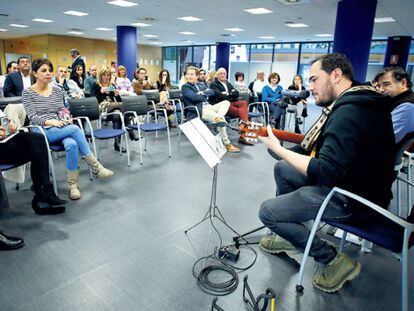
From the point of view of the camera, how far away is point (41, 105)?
307cm

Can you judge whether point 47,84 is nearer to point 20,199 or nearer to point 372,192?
point 20,199

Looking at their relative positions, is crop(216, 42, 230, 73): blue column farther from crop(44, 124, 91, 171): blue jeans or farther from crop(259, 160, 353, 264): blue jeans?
crop(259, 160, 353, 264): blue jeans

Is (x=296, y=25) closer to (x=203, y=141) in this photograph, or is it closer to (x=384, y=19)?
(x=384, y=19)

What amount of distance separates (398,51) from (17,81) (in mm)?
11867

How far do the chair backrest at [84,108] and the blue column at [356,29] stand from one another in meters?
4.82

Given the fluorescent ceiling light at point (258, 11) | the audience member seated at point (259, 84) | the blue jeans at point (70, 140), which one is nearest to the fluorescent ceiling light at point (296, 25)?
the fluorescent ceiling light at point (258, 11)

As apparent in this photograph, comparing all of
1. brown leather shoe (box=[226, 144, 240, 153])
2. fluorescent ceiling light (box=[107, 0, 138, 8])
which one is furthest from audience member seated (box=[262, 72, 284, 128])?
fluorescent ceiling light (box=[107, 0, 138, 8])

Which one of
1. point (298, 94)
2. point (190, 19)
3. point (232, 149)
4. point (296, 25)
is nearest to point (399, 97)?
point (232, 149)

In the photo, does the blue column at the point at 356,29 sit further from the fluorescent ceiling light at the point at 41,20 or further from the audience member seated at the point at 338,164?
the fluorescent ceiling light at the point at 41,20

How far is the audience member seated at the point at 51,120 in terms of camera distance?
117 inches

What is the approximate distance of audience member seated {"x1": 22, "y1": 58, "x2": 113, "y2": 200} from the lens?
9.77ft

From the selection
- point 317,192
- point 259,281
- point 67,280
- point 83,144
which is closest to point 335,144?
point 317,192

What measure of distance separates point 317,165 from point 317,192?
278mm

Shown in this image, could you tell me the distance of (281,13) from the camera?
7484 millimetres
